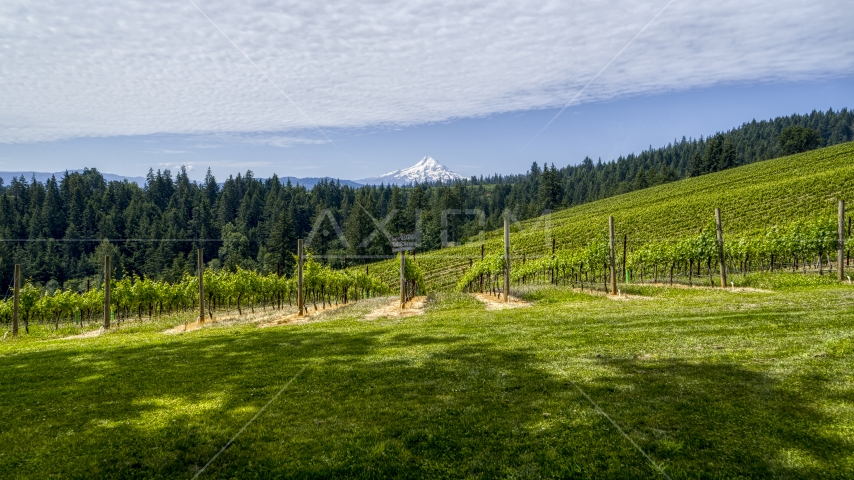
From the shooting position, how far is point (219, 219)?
139500mm

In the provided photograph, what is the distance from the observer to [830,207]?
4122cm

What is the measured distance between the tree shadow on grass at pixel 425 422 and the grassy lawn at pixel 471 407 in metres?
0.03

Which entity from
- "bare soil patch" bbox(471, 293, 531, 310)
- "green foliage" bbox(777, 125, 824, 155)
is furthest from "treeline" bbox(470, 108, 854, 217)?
"bare soil patch" bbox(471, 293, 531, 310)

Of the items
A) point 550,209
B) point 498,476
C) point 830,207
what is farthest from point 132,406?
point 550,209

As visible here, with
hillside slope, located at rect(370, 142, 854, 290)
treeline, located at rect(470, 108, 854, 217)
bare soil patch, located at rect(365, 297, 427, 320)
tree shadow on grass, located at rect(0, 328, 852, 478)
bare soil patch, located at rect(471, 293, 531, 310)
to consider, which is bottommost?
bare soil patch, located at rect(365, 297, 427, 320)

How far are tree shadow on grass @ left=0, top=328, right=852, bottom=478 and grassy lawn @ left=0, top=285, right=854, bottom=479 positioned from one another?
27 mm

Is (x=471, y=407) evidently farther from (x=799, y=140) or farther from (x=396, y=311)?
(x=799, y=140)

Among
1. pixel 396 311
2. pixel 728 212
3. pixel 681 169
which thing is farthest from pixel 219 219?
pixel 681 169

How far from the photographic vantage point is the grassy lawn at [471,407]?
4992mm

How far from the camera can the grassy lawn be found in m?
4.99

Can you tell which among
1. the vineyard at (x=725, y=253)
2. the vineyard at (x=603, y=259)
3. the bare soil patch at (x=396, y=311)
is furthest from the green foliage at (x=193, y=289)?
the vineyard at (x=725, y=253)

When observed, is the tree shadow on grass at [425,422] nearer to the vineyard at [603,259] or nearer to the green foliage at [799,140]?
the vineyard at [603,259]

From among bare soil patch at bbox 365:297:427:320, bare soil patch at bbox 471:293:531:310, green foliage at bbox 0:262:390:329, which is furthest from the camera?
green foliage at bbox 0:262:390:329

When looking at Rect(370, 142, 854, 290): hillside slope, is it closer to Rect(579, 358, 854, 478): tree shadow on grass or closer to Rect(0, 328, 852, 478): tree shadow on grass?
Rect(579, 358, 854, 478): tree shadow on grass
